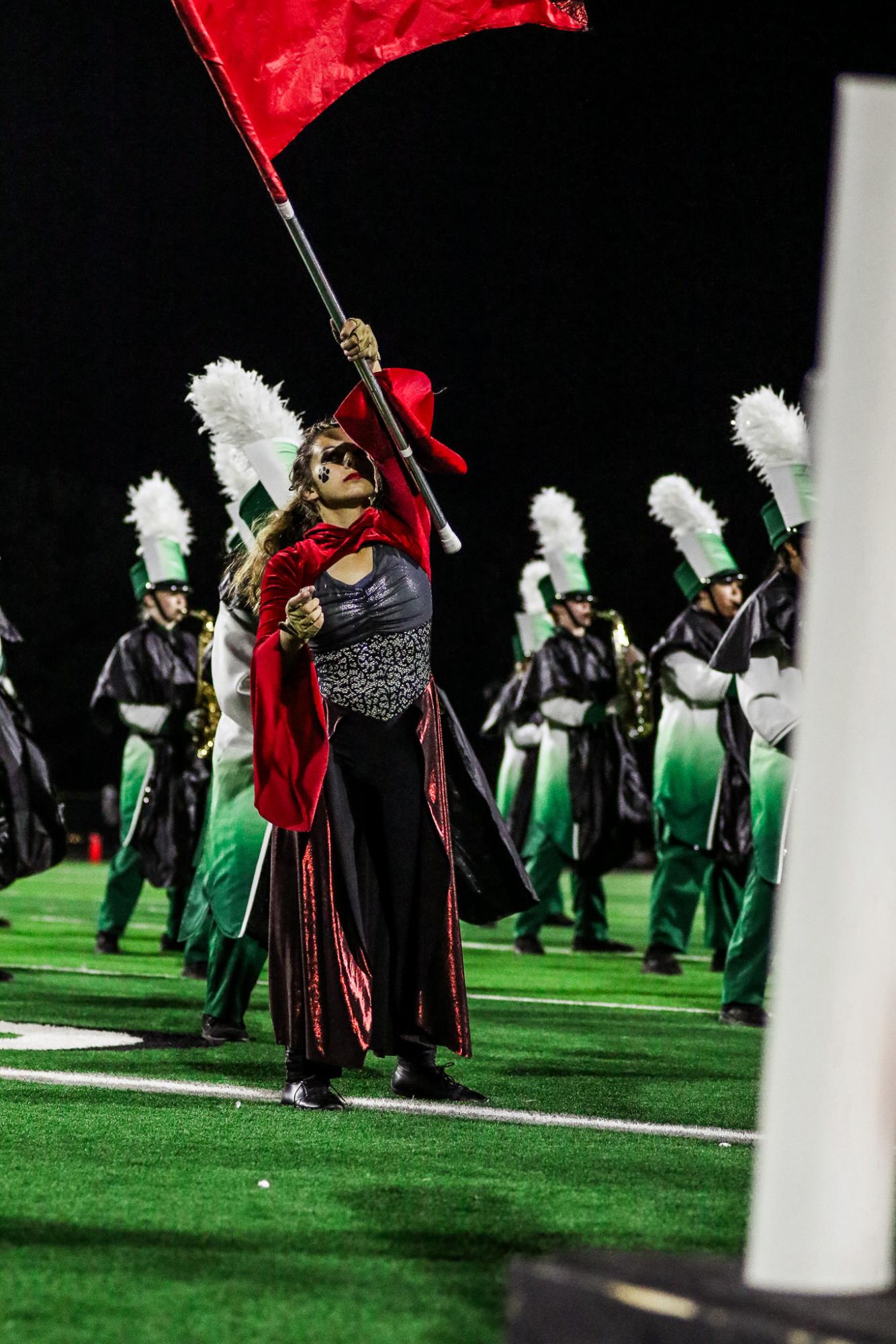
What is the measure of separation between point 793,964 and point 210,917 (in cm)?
521

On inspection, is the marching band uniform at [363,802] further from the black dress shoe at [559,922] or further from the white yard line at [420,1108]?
the black dress shoe at [559,922]

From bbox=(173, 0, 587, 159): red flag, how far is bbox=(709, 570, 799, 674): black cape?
2564mm

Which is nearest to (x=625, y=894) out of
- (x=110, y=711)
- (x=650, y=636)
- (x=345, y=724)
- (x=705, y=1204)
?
(x=650, y=636)

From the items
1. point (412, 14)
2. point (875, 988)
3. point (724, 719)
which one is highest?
point (412, 14)

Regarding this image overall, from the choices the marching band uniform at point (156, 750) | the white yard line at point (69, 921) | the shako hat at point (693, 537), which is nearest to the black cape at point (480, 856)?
the marching band uniform at point (156, 750)

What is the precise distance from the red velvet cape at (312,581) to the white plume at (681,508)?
599 cm

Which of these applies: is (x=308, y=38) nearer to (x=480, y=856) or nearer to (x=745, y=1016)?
(x=480, y=856)

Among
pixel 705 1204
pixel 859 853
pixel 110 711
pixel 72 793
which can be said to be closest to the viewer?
pixel 859 853

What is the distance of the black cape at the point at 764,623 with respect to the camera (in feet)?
23.4

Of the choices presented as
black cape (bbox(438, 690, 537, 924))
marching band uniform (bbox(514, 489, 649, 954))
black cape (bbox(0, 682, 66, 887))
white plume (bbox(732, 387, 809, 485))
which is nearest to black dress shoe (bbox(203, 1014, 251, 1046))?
black cape (bbox(438, 690, 537, 924))

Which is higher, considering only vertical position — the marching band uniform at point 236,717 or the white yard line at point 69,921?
the marching band uniform at point 236,717

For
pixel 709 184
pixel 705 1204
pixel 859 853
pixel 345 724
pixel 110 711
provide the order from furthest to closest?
1. pixel 709 184
2. pixel 110 711
3. pixel 345 724
4. pixel 705 1204
5. pixel 859 853

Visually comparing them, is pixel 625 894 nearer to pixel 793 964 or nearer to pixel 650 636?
pixel 650 636

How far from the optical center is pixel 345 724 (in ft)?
16.8
